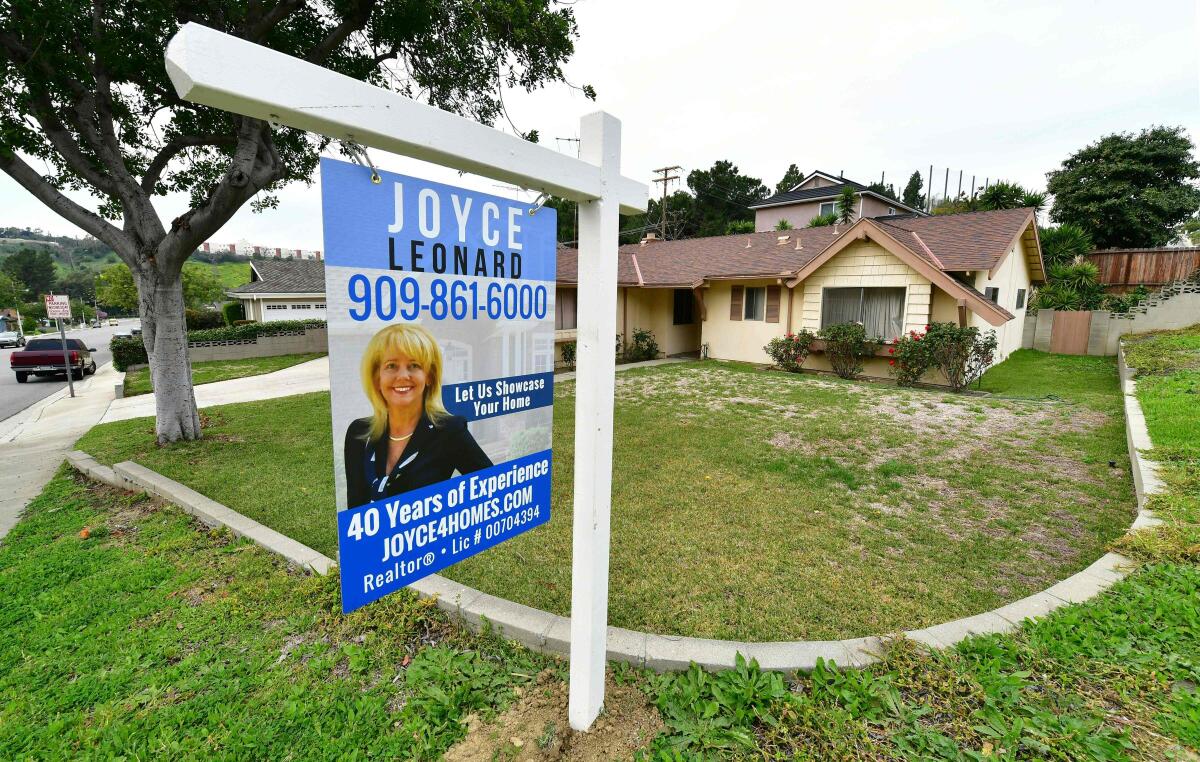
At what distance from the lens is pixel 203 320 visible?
2616 cm

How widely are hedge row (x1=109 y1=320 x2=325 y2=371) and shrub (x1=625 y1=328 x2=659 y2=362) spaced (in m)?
13.3

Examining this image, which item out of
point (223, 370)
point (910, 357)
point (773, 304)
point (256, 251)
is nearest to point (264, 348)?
point (223, 370)

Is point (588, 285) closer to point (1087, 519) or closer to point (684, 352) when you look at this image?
point (1087, 519)

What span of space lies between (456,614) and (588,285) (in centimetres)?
226

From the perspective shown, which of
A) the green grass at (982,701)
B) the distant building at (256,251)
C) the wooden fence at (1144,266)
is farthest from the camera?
the distant building at (256,251)

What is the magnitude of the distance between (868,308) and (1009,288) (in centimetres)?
529

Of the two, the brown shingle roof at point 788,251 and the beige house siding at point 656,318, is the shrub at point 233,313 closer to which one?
the brown shingle roof at point 788,251

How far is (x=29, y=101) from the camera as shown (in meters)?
6.00

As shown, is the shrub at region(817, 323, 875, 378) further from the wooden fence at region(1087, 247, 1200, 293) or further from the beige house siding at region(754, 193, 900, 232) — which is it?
the beige house siding at region(754, 193, 900, 232)

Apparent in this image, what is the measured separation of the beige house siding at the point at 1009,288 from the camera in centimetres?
1267

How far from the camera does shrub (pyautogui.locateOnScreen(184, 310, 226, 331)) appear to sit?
25.3 m

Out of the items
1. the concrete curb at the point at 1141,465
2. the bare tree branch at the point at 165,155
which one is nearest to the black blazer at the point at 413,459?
the concrete curb at the point at 1141,465

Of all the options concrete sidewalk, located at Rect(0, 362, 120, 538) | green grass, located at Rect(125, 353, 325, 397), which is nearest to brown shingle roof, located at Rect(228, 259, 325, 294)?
green grass, located at Rect(125, 353, 325, 397)

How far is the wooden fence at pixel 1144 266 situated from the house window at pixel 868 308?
54.3 ft
